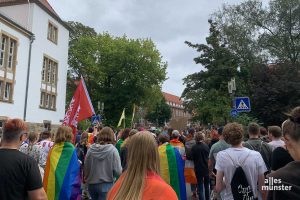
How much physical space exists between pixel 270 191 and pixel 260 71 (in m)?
31.1

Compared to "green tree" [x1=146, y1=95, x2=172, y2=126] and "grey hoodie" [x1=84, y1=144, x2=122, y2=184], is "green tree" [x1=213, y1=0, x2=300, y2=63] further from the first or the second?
"green tree" [x1=146, y1=95, x2=172, y2=126]

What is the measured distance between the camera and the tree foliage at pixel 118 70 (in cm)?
4731

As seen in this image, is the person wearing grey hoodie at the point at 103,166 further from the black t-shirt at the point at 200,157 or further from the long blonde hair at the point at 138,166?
the long blonde hair at the point at 138,166

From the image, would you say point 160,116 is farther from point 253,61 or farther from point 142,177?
point 142,177

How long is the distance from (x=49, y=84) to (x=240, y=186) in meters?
33.6

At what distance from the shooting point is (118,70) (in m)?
47.8

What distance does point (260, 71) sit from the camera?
3209 centimetres

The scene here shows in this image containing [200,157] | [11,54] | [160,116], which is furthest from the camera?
[160,116]

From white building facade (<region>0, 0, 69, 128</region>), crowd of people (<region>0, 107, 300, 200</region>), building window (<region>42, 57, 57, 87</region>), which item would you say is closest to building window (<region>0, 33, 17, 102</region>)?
white building facade (<region>0, 0, 69, 128</region>)

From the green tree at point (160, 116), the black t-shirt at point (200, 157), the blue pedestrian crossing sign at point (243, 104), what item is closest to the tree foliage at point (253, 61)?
the blue pedestrian crossing sign at point (243, 104)

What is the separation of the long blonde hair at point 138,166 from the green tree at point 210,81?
24047 millimetres

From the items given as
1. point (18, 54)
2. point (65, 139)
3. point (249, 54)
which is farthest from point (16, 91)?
point (65, 139)

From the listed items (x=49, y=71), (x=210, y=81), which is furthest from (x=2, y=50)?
(x=210, y=81)

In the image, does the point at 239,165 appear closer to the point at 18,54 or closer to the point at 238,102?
the point at 238,102
